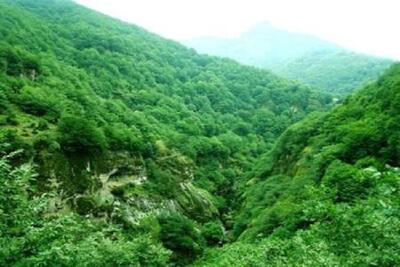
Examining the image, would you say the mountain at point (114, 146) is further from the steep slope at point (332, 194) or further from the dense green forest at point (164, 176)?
the steep slope at point (332, 194)

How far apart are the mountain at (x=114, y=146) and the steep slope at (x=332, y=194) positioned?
692 centimetres

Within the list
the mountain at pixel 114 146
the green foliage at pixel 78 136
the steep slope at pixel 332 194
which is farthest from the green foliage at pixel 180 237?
the green foliage at pixel 78 136

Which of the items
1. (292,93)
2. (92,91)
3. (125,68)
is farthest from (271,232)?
(292,93)

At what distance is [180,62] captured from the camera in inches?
7042

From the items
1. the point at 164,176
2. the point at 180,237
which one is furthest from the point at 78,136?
the point at 164,176

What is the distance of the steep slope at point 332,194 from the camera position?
10914 millimetres

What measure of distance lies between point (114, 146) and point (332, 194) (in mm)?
52167

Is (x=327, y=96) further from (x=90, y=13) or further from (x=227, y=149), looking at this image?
(x=90, y=13)

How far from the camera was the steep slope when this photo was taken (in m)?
10.9

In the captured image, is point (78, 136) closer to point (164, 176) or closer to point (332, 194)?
point (164, 176)

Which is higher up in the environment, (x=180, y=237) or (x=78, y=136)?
(x=78, y=136)

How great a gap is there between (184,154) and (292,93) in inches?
3357

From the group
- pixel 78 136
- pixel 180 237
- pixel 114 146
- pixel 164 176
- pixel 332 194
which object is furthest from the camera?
pixel 164 176

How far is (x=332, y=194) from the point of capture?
12484 millimetres
